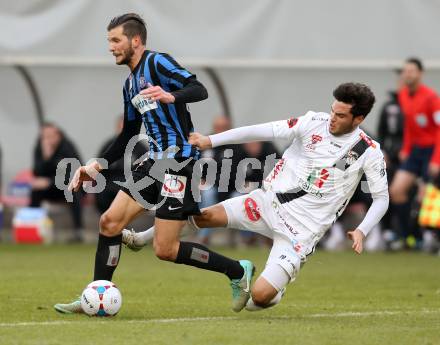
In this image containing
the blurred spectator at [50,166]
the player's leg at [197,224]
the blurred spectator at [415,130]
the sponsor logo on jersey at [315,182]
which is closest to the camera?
the sponsor logo on jersey at [315,182]

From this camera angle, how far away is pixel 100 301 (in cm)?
768

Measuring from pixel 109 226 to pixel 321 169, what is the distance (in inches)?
62.3

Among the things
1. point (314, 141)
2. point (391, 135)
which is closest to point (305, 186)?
point (314, 141)

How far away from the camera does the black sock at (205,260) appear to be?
315 inches

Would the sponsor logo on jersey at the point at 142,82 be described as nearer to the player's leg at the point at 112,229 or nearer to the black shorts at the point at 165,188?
the black shorts at the point at 165,188

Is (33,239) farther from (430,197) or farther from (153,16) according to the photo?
(430,197)

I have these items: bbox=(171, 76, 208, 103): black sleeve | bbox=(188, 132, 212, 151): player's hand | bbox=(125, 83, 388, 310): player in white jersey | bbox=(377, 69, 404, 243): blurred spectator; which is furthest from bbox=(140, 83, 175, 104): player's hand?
bbox=(377, 69, 404, 243): blurred spectator

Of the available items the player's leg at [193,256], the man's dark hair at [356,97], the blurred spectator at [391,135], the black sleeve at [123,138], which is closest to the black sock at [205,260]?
the player's leg at [193,256]

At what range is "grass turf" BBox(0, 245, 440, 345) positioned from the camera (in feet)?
22.3

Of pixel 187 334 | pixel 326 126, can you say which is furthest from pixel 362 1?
pixel 187 334

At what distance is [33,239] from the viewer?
16375 millimetres

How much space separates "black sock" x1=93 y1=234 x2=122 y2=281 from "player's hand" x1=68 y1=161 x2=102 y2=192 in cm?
42

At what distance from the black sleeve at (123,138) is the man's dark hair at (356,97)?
1.55 metres

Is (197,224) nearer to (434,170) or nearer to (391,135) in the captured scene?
(434,170)
